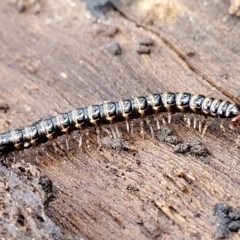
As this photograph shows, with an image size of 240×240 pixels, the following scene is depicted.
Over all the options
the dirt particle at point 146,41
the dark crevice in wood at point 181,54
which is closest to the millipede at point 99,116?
the dark crevice in wood at point 181,54

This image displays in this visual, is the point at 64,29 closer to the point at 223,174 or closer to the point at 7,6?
the point at 7,6

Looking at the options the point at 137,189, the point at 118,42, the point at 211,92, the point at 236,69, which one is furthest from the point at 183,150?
the point at 118,42

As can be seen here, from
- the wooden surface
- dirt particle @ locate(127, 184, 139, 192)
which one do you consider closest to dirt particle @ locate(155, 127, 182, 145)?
the wooden surface

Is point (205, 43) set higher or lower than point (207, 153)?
higher

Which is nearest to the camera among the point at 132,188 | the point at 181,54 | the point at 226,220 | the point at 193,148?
the point at 226,220

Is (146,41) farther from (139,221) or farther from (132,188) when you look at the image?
(139,221)

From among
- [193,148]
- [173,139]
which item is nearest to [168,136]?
[173,139]

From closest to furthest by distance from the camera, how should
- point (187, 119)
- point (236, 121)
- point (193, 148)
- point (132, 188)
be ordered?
point (132, 188) < point (193, 148) < point (236, 121) < point (187, 119)

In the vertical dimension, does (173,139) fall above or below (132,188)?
above

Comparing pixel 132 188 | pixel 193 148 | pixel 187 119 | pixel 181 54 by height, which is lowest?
pixel 132 188
